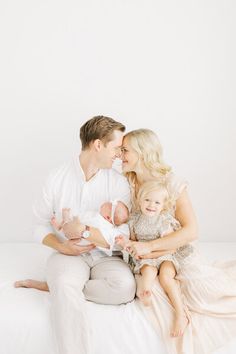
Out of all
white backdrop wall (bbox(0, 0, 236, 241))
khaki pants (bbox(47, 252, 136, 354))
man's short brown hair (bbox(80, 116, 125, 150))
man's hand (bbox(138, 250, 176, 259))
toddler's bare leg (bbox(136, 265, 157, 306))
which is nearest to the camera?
khaki pants (bbox(47, 252, 136, 354))

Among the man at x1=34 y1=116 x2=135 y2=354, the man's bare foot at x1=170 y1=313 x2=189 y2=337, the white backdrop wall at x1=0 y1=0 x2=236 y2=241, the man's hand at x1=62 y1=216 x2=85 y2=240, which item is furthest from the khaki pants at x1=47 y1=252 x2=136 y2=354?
the white backdrop wall at x1=0 y1=0 x2=236 y2=241

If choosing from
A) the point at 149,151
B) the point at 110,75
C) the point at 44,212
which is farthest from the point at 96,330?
the point at 110,75

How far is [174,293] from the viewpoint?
6.57ft

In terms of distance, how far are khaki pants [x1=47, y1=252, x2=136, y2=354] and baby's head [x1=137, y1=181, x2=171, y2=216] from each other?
26 centimetres

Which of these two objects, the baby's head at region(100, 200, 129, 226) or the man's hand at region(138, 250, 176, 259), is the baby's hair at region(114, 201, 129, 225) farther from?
the man's hand at region(138, 250, 176, 259)

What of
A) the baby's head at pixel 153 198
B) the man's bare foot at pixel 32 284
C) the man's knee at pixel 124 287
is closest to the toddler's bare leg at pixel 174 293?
the man's knee at pixel 124 287

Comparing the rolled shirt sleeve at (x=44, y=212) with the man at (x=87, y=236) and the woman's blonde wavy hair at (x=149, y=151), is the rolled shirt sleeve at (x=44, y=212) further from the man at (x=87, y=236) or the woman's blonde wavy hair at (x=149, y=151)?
the woman's blonde wavy hair at (x=149, y=151)

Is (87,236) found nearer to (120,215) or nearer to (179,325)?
(120,215)

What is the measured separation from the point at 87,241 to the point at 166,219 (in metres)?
0.35

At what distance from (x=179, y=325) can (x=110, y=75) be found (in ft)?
4.80

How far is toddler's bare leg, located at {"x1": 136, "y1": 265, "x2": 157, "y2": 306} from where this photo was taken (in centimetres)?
200

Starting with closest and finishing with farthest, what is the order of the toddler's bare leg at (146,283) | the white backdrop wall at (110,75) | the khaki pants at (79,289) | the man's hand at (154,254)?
the khaki pants at (79,289) → the toddler's bare leg at (146,283) → the man's hand at (154,254) → the white backdrop wall at (110,75)

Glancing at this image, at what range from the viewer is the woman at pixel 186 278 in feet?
6.35

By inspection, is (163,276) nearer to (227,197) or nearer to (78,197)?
(78,197)
